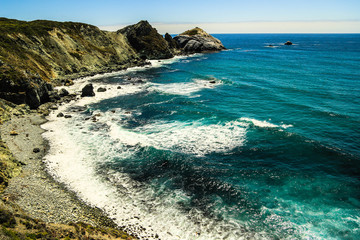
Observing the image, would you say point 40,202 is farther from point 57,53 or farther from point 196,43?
point 196,43

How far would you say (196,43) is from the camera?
492ft

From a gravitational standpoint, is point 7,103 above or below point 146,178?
above

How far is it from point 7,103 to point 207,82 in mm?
50266

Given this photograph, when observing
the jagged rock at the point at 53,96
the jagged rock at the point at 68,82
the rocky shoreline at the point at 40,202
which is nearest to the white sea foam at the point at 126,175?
the rocky shoreline at the point at 40,202

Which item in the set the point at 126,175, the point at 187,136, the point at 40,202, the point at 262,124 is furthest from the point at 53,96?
the point at 262,124

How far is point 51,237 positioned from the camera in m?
12.8

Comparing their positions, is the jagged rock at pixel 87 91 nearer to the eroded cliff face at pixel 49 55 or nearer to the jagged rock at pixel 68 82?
the eroded cliff face at pixel 49 55

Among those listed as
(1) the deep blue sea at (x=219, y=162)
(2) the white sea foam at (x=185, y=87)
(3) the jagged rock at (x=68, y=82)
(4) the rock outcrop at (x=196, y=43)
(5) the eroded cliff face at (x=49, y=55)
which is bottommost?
(1) the deep blue sea at (x=219, y=162)

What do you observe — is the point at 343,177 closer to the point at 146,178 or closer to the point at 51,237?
the point at 146,178

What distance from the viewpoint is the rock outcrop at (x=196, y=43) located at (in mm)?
149625

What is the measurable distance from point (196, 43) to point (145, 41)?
44.6m

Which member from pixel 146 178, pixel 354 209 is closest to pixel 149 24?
pixel 146 178

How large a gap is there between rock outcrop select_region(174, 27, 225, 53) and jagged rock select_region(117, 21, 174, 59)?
28.6 metres

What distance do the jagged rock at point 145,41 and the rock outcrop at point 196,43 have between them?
93.9 ft
